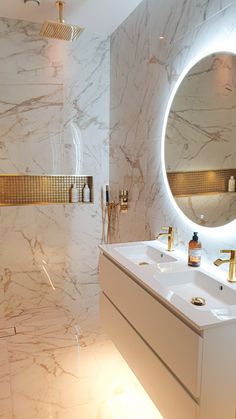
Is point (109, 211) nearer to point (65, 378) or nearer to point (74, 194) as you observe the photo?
point (74, 194)

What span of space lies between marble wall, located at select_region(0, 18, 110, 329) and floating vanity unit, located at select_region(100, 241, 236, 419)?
123 cm

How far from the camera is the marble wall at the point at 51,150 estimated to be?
298 centimetres

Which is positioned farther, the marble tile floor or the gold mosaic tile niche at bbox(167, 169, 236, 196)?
the marble tile floor

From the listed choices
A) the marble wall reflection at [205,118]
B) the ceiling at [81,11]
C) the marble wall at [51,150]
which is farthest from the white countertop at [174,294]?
the ceiling at [81,11]

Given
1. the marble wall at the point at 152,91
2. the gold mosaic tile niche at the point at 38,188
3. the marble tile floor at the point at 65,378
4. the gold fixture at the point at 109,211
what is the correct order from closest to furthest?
the marble wall at the point at 152,91
the marble tile floor at the point at 65,378
the gold mosaic tile niche at the point at 38,188
the gold fixture at the point at 109,211

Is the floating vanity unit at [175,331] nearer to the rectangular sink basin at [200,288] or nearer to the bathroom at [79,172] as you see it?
the rectangular sink basin at [200,288]

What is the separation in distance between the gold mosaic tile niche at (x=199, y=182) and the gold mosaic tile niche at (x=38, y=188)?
4.48 feet

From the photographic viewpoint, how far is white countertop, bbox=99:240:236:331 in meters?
1.21

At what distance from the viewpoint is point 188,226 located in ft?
6.59

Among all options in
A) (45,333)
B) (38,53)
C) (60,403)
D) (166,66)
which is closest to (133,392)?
(60,403)

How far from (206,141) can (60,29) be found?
1.48 metres

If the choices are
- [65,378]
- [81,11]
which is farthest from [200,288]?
[81,11]

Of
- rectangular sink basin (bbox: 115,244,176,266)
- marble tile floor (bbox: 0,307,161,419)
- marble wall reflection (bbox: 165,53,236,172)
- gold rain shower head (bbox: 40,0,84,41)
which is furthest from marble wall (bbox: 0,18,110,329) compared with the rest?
marble wall reflection (bbox: 165,53,236,172)

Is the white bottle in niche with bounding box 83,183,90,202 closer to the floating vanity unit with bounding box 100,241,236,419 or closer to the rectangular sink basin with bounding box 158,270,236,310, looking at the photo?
the floating vanity unit with bounding box 100,241,236,419
